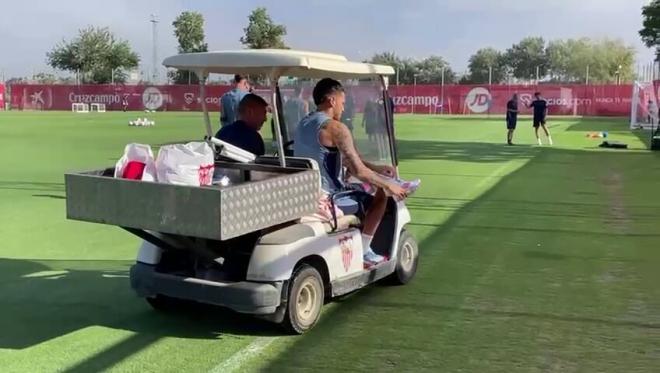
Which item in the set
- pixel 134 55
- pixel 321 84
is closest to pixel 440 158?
pixel 321 84

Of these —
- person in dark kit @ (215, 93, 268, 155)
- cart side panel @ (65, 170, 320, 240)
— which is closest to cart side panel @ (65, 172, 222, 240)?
cart side panel @ (65, 170, 320, 240)

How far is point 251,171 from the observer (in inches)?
201

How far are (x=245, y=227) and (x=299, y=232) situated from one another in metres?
0.61

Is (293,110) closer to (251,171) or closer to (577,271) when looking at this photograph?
(251,171)

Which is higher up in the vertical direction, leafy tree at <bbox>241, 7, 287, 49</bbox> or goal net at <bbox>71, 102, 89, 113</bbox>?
leafy tree at <bbox>241, 7, 287, 49</bbox>

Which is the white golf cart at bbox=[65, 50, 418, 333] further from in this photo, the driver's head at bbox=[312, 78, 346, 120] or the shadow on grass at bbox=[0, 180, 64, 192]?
the shadow on grass at bbox=[0, 180, 64, 192]

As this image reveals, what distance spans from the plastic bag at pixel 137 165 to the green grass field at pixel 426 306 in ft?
3.44

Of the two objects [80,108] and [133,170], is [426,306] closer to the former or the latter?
[133,170]

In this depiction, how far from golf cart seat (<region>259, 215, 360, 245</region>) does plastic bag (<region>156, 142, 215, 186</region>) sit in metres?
0.54

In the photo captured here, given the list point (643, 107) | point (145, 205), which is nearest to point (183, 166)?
point (145, 205)

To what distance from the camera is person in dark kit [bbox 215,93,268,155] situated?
561 centimetres

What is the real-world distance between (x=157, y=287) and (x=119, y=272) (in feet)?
5.59

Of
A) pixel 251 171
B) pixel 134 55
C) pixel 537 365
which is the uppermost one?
pixel 134 55

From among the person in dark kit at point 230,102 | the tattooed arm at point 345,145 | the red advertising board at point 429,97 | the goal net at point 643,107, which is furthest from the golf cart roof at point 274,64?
the red advertising board at point 429,97
